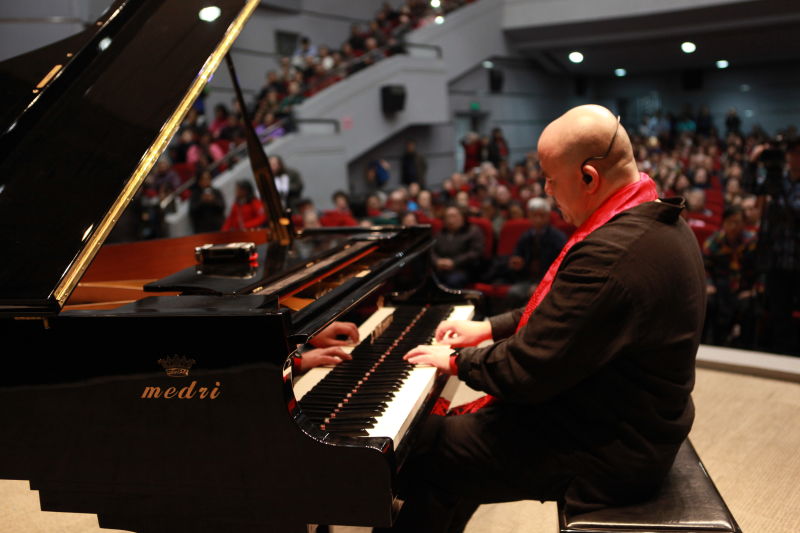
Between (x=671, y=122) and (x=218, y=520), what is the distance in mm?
17759

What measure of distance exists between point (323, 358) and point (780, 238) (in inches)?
145

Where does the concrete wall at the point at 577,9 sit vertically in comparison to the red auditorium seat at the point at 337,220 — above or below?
above

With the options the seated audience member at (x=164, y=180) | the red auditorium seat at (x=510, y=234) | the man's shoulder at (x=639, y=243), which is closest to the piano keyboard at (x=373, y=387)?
the man's shoulder at (x=639, y=243)

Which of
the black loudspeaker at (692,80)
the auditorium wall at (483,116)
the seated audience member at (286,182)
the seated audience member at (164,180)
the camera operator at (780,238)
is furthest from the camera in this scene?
the black loudspeaker at (692,80)

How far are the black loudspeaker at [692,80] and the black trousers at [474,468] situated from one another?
19.6 meters

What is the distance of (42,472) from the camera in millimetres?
1756

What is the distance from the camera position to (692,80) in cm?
1927

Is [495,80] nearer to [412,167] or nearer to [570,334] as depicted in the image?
[412,167]

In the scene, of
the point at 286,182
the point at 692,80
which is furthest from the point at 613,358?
the point at 692,80

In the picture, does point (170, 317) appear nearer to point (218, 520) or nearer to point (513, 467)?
point (218, 520)

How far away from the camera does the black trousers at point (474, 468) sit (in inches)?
73.8

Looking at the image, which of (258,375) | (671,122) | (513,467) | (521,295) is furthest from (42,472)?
(671,122)

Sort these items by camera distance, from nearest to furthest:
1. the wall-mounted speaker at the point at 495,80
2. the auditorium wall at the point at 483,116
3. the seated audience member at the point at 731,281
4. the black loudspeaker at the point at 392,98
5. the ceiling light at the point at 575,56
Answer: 1. the seated audience member at the point at 731,281
2. the black loudspeaker at the point at 392,98
3. the ceiling light at the point at 575,56
4. the auditorium wall at the point at 483,116
5. the wall-mounted speaker at the point at 495,80

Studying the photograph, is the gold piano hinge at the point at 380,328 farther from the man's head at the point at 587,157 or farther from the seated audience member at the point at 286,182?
the seated audience member at the point at 286,182
